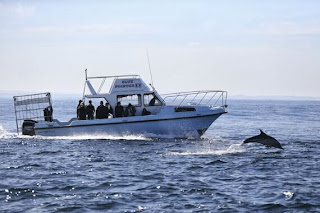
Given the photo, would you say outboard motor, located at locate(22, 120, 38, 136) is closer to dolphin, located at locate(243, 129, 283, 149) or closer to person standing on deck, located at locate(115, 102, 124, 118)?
person standing on deck, located at locate(115, 102, 124, 118)

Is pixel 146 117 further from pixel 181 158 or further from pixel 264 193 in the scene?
pixel 264 193

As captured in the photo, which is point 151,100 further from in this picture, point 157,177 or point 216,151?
point 157,177

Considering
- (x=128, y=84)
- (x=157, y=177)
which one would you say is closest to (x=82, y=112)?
(x=128, y=84)

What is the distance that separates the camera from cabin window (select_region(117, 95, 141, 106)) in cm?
3294

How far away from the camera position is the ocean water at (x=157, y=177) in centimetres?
1530

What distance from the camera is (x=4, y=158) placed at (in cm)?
2438

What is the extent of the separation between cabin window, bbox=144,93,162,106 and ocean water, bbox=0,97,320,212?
3833 millimetres

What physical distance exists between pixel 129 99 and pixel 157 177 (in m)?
14.2

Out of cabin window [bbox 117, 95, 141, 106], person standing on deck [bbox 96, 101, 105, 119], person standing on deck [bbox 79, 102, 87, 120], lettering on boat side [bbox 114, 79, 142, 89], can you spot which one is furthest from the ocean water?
lettering on boat side [bbox 114, 79, 142, 89]

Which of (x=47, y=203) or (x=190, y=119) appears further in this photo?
(x=190, y=119)

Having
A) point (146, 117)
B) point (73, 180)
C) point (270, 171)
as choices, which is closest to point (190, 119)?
point (146, 117)

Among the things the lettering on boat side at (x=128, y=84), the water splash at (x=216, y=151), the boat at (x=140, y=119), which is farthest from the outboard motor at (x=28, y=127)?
the water splash at (x=216, y=151)

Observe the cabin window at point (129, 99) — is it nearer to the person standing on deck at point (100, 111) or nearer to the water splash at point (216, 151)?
the person standing on deck at point (100, 111)

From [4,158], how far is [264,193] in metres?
13.2
